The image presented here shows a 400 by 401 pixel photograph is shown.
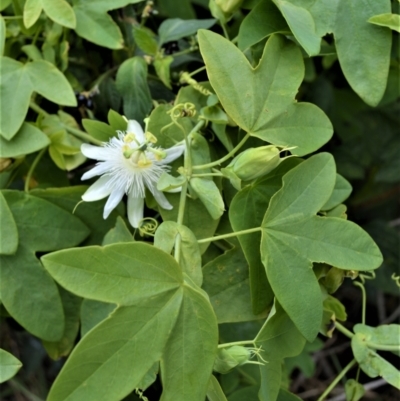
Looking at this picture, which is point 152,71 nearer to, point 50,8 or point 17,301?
point 50,8

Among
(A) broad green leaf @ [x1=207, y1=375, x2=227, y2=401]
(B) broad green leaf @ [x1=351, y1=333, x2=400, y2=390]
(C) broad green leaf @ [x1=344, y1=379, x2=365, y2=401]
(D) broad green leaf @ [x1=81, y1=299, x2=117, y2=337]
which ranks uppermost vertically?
(A) broad green leaf @ [x1=207, y1=375, x2=227, y2=401]

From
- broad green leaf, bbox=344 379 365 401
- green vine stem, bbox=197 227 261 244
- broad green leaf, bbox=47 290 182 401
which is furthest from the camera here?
broad green leaf, bbox=344 379 365 401

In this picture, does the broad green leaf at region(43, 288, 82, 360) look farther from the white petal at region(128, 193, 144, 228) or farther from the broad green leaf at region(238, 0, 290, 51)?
the broad green leaf at region(238, 0, 290, 51)

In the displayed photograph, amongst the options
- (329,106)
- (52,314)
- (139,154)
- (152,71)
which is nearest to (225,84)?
(139,154)

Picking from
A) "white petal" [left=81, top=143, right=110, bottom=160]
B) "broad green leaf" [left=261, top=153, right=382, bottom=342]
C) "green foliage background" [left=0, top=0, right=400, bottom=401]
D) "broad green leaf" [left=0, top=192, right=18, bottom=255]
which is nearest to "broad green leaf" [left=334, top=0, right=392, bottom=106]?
"green foliage background" [left=0, top=0, right=400, bottom=401]

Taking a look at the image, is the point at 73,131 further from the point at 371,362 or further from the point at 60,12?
the point at 371,362
